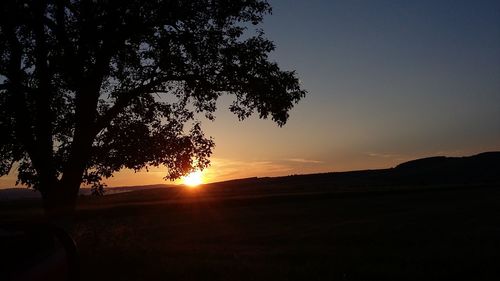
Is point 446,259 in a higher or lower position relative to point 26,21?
lower

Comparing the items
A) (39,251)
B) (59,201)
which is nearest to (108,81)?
(59,201)

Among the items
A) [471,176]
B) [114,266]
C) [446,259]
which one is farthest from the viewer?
[471,176]

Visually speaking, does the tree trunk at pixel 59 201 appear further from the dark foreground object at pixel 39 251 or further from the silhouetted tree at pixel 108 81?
the dark foreground object at pixel 39 251

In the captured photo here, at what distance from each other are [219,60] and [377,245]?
8041 millimetres

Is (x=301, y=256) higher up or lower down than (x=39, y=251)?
lower down

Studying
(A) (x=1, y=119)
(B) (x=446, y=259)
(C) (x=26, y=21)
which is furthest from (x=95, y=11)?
(B) (x=446, y=259)

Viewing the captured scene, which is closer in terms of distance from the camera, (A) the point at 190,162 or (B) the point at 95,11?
(B) the point at 95,11

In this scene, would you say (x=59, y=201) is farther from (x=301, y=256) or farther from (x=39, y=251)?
(x=39, y=251)

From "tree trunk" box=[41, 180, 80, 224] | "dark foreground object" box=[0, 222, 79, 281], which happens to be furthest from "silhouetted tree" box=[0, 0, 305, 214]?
"dark foreground object" box=[0, 222, 79, 281]

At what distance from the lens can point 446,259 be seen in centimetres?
1406

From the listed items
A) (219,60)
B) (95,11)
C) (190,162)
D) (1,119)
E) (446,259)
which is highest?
(95,11)

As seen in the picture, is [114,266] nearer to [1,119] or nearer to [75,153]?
[75,153]

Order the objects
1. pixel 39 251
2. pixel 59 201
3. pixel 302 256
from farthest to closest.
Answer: pixel 302 256
pixel 59 201
pixel 39 251

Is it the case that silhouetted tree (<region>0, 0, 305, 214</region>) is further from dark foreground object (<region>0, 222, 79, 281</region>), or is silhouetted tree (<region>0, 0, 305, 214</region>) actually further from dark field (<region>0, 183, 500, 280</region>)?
dark foreground object (<region>0, 222, 79, 281</region>)
